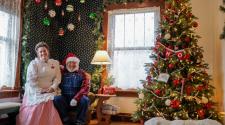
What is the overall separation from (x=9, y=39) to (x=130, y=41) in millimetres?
2294

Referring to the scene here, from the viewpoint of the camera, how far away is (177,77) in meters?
3.68

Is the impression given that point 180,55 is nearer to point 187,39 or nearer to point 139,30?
point 187,39

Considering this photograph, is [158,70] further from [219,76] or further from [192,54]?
[219,76]

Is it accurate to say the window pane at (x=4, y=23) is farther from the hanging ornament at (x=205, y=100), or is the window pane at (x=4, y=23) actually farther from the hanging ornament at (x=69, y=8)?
the hanging ornament at (x=205, y=100)

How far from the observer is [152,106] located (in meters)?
3.75

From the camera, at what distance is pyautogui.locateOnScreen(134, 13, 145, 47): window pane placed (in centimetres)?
508

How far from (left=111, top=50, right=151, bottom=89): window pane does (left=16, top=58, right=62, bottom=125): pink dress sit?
1444 mm

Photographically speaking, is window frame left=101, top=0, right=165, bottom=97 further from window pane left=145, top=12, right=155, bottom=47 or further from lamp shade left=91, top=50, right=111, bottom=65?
lamp shade left=91, top=50, right=111, bottom=65

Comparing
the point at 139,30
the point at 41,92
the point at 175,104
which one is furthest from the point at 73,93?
the point at 139,30

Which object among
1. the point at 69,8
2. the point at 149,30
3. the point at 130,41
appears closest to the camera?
the point at 149,30

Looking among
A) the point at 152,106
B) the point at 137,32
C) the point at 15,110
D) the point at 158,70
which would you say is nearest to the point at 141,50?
the point at 137,32

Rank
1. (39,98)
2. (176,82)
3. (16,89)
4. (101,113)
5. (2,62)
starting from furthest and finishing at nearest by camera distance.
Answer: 1. (101,113)
2. (16,89)
3. (2,62)
4. (39,98)
5. (176,82)

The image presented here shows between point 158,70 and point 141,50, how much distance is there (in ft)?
4.19

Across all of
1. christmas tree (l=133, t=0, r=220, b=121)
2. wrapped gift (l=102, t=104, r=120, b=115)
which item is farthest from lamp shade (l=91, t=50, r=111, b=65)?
christmas tree (l=133, t=0, r=220, b=121)
